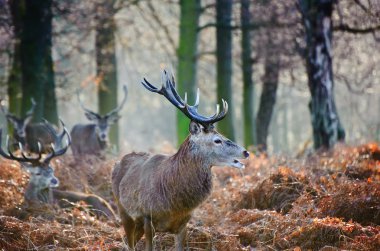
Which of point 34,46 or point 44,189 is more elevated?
point 34,46

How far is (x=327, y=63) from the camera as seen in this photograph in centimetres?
1508

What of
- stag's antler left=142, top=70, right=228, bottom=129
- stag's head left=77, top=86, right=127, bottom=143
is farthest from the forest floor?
stag's head left=77, top=86, right=127, bottom=143

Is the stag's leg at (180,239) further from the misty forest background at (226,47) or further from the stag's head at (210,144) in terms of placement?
the misty forest background at (226,47)

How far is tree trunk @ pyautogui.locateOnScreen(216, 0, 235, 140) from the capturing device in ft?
61.4

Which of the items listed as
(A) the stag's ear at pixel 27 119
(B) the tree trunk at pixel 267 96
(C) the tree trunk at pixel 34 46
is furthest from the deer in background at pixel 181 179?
(B) the tree trunk at pixel 267 96

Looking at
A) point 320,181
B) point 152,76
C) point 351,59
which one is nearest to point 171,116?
point 152,76

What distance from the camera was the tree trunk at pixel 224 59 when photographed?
18719 mm

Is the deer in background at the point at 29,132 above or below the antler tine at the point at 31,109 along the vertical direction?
below

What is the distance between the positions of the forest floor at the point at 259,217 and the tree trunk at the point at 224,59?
281 inches

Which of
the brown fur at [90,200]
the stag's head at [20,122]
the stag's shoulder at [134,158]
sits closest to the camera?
the stag's shoulder at [134,158]

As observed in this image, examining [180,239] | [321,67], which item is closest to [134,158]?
[180,239]

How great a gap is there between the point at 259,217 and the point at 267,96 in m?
12.3

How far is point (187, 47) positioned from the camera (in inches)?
716

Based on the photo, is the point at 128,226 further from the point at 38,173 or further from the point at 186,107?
the point at 38,173
